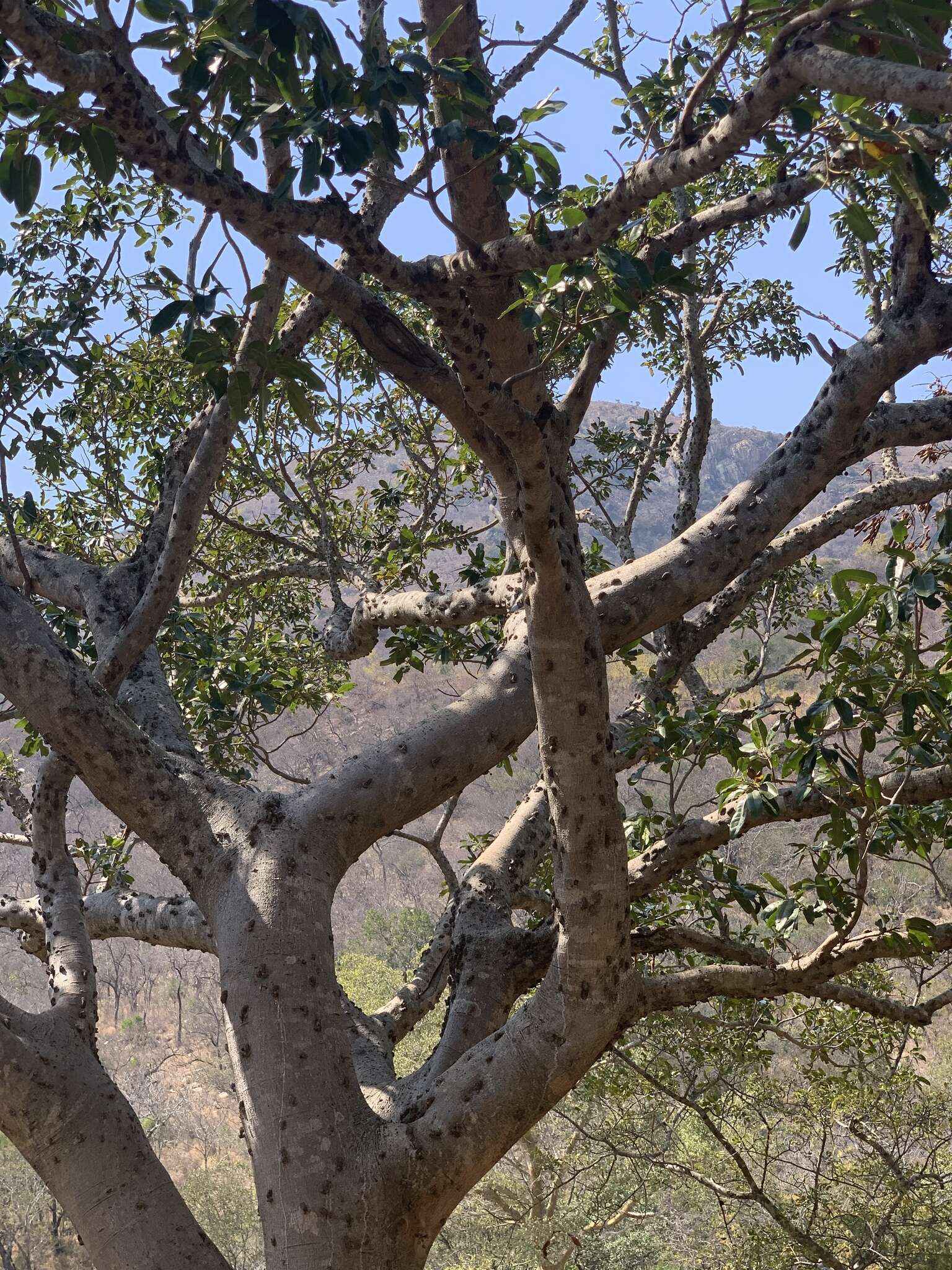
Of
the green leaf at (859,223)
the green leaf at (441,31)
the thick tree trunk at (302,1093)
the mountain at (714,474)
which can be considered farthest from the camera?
the mountain at (714,474)

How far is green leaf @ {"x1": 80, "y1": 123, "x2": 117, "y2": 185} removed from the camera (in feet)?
4.90

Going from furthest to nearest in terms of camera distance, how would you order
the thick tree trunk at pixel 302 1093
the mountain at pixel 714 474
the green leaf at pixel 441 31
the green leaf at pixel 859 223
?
the mountain at pixel 714 474
the thick tree trunk at pixel 302 1093
the green leaf at pixel 441 31
the green leaf at pixel 859 223

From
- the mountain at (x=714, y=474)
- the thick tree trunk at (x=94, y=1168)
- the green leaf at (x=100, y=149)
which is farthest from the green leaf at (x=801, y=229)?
the mountain at (x=714, y=474)

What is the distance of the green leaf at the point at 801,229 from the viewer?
1.39 meters

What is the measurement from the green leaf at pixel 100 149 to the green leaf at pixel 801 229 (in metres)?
0.99

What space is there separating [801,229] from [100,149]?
101cm

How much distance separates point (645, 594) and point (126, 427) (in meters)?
3.36

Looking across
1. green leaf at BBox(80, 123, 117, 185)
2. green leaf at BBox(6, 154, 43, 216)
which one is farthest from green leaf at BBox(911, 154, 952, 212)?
green leaf at BBox(6, 154, 43, 216)

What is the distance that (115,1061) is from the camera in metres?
22.2

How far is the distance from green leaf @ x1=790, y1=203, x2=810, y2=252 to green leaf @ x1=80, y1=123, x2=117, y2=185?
0.99 metres

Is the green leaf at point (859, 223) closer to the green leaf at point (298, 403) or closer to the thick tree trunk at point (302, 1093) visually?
the green leaf at point (298, 403)

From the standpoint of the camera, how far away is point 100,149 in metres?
1.50

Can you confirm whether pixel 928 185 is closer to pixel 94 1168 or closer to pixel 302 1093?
pixel 302 1093

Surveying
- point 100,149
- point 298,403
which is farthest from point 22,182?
point 298,403
